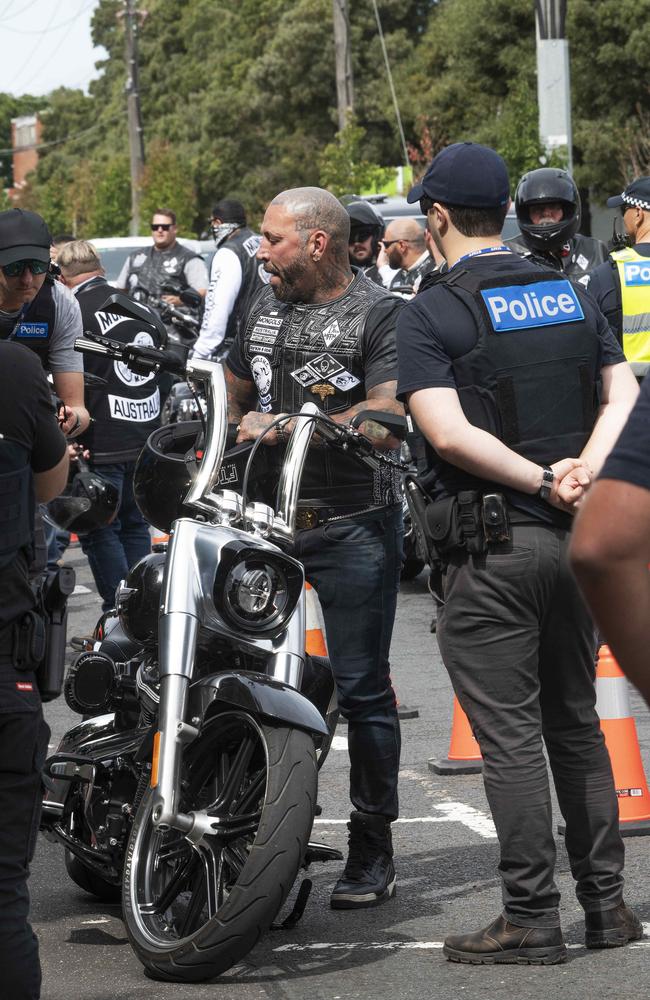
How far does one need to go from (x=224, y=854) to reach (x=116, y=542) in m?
4.66

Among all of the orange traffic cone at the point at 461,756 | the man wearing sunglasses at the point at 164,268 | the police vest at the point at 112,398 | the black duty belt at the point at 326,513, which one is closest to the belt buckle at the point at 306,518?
the black duty belt at the point at 326,513

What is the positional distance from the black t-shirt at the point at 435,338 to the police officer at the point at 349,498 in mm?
563

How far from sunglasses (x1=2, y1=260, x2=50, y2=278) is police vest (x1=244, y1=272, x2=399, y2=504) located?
0.69 metres

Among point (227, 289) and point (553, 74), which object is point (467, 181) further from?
point (553, 74)

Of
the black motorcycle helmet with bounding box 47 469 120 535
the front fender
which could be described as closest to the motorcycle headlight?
the front fender

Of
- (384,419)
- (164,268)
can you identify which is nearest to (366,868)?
(384,419)

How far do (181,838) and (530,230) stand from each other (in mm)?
3851

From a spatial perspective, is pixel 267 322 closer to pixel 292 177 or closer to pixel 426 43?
pixel 426 43

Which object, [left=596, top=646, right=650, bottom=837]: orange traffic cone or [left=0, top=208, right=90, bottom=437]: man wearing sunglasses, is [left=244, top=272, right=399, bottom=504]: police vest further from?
[left=596, top=646, right=650, bottom=837]: orange traffic cone

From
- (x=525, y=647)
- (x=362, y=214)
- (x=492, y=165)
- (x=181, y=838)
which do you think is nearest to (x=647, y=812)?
(x=525, y=647)

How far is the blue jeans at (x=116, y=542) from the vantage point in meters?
8.46

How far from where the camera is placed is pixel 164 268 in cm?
1480

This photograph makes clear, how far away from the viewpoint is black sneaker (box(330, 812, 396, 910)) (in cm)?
464

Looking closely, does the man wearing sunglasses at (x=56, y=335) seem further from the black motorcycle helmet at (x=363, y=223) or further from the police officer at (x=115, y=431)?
the black motorcycle helmet at (x=363, y=223)
